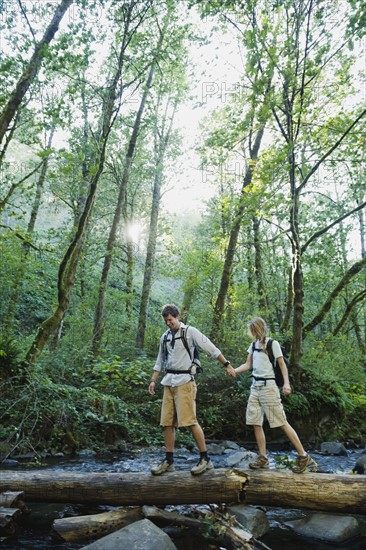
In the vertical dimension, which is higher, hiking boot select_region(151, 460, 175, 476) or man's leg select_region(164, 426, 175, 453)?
man's leg select_region(164, 426, 175, 453)

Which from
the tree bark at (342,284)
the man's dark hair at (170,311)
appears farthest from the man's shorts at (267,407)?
the tree bark at (342,284)

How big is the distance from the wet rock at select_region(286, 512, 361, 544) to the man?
1450mm

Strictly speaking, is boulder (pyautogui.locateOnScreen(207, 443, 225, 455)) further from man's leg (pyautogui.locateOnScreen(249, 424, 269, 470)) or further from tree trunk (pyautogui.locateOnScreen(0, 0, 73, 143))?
tree trunk (pyautogui.locateOnScreen(0, 0, 73, 143))

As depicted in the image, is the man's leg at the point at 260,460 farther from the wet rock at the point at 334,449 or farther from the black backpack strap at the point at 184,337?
the wet rock at the point at 334,449

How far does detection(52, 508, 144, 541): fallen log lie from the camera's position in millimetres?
4688

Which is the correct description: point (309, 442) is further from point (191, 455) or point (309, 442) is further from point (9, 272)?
point (9, 272)

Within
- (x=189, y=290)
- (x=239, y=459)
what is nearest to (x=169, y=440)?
(x=239, y=459)

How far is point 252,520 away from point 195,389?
1855 millimetres

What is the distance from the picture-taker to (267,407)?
241 inches

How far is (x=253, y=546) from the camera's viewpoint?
4.32m

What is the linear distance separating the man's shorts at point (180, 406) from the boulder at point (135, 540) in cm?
148

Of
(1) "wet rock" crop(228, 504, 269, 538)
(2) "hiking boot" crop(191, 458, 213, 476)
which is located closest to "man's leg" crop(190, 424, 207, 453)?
(2) "hiking boot" crop(191, 458, 213, 476)

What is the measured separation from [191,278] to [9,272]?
31.0 feet

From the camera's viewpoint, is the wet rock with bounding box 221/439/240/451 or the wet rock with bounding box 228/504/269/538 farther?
the wet rock with bounding box 221/439/240/451
